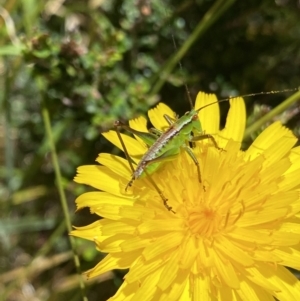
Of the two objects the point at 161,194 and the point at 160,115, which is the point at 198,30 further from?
the point at 161,194

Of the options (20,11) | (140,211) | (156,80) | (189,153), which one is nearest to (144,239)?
(140,211)

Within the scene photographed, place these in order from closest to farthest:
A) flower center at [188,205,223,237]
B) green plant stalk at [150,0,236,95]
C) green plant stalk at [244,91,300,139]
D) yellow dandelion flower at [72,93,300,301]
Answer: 1. yellow dandelion flower at [72,93,300,301]
2. flower center at [188,205,223,237]
3. green plant stalk at [244,91,300,139]
4. green plant stalk at [150,0,236,95]

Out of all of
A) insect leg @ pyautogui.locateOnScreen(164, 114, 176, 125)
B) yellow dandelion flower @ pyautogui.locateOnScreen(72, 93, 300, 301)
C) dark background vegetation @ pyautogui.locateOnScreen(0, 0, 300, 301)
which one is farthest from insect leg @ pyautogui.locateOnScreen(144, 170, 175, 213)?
dark background vegetation @ pyautogui.locateOnScreen(0, 0, 300, 301)

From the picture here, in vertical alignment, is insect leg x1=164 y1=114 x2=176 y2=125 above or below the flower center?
above

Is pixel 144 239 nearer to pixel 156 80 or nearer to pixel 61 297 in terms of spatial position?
pixel 156 80

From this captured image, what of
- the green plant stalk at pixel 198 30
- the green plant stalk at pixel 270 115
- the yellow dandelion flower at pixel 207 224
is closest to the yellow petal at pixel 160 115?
the yellow dandelion flower at pixel 207 224

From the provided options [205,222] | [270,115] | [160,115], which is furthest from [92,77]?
[205,222]

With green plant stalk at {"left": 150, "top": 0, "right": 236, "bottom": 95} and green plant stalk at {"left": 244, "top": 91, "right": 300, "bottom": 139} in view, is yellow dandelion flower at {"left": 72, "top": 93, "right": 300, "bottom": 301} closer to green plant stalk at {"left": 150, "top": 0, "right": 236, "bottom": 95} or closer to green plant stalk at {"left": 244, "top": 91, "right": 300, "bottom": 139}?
green plant stalk at {"left": 244, "top": 91, "right": 300, "bottom": 139}
